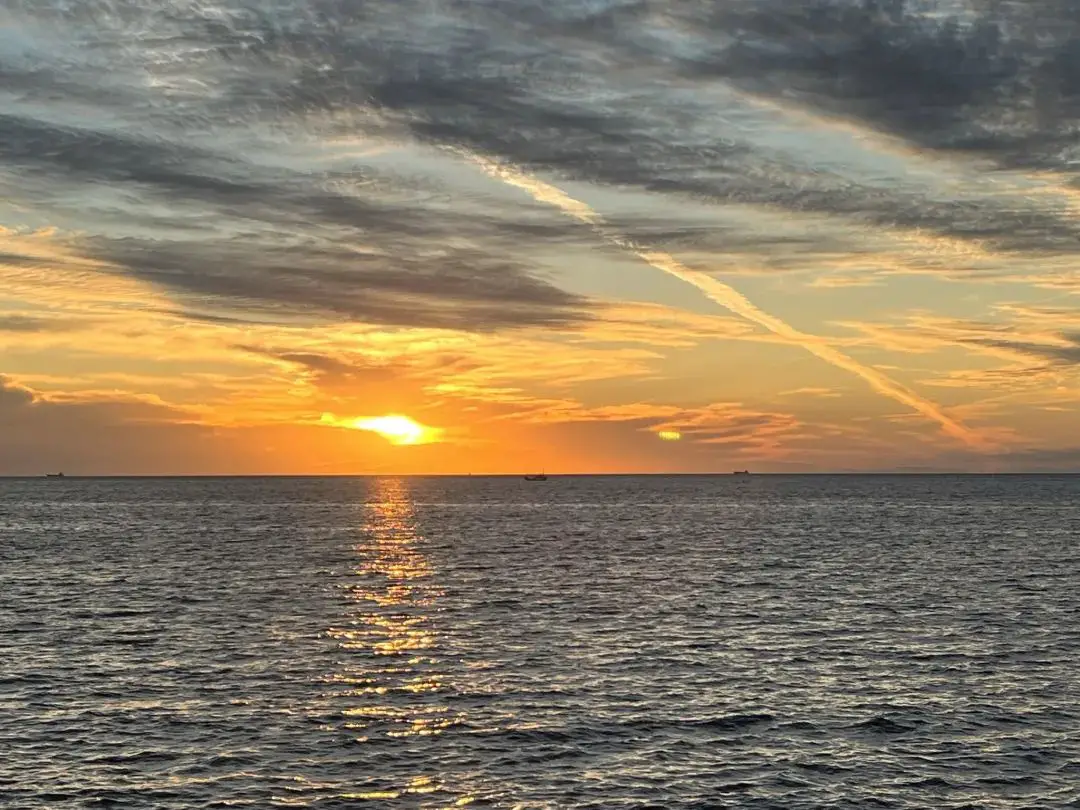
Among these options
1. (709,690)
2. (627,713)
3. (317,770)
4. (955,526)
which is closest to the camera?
(317,770)

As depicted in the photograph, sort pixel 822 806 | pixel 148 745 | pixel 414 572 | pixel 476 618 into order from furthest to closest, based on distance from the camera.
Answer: pixel 414 572
pixel 476 618
pixel 148 745
pixel 822 806

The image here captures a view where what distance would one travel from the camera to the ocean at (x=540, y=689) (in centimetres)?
3944

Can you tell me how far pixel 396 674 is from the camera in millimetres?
57719

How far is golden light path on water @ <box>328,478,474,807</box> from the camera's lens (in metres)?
39.2

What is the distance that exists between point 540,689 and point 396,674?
28.6ft

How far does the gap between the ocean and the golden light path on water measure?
0.63ft

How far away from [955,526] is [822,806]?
170 meters

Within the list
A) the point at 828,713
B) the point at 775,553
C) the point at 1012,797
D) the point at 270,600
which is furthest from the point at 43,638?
the point at 775,553

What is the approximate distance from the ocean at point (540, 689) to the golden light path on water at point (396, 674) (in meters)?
0.19

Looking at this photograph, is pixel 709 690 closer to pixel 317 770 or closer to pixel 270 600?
pixel 317 770

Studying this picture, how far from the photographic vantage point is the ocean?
1553 inches

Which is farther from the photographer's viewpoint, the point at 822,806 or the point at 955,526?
the point at 955,526

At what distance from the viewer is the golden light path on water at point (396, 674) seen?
3916 cm

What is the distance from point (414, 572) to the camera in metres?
112
